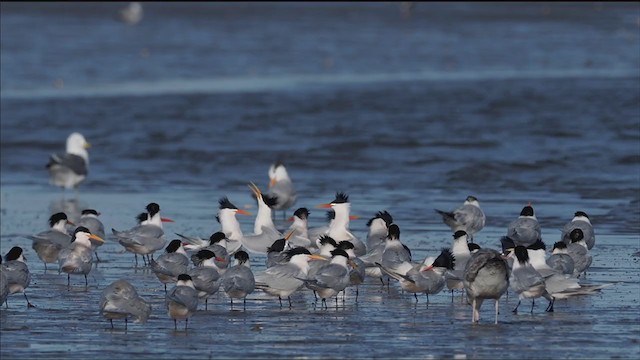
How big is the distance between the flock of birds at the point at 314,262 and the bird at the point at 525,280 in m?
0.01

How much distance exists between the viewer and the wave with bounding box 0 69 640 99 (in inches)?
1427

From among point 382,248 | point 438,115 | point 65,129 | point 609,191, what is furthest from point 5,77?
point 382,248

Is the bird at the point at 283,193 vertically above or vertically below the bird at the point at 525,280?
above

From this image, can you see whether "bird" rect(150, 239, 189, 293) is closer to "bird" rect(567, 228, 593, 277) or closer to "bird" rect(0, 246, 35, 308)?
"bird" rect(0, 246, 35, 308)

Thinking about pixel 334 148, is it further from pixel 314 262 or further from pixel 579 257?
pixel 579 257

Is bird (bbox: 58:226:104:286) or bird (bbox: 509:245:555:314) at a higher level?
bird (bbox: 58:226:104:286)

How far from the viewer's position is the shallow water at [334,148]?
11695 millimetres

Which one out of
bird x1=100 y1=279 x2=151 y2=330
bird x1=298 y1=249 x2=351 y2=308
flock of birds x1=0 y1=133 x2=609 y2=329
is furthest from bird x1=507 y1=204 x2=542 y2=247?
bird x1=100 y1=279 x2=151 y2=330

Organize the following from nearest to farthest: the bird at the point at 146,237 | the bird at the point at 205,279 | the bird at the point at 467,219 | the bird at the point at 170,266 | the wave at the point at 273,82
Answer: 1. the bird at the point at 205,279
2. the bird at the point at 170,266
3. the bird at the point at 146,237
4. the bird at the point at 467,219
5. the wave at the point at 273,82

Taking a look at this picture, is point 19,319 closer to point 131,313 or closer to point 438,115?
point 131,313

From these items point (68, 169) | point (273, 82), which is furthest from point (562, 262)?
point (273, 82)

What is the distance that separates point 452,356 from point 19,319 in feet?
12.0

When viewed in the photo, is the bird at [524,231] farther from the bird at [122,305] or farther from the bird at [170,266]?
the bird at [122,305]

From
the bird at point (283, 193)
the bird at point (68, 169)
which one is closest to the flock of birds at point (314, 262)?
the bird at point (283, 193)
